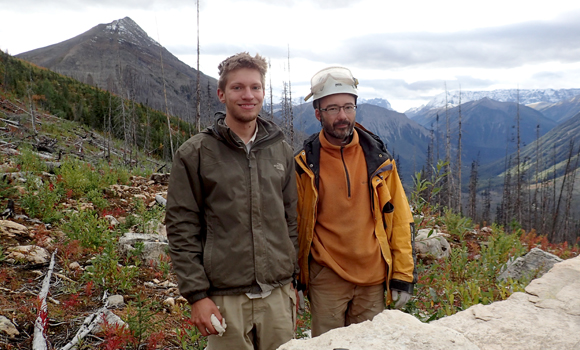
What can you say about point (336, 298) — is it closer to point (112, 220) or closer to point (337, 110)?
point (337, 110)

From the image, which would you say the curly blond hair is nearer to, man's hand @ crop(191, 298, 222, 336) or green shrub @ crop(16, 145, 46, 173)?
man's hand @ crop(191, 298, 222, 336)

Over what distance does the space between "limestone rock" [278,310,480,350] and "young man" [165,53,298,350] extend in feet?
1.62

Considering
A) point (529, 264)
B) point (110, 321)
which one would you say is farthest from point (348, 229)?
point (529, 264)

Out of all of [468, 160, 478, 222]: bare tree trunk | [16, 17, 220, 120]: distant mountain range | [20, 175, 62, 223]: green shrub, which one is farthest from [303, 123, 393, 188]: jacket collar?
[16, 17, 220, 120]: distant mountain range

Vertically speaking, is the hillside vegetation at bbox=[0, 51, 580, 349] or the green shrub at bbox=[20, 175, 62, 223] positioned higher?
the green shrub at bbox=[20, 175, 62, 223]

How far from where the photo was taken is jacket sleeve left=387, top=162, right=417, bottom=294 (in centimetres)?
279

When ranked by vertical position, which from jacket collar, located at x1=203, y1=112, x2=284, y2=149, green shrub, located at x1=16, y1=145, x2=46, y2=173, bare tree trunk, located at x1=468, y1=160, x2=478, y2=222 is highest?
jacket collar, located at x1=203, y1=112, x2=284, y2=149

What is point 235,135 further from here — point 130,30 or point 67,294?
point 130,30

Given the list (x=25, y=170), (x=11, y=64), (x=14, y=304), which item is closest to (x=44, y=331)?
(x=14, y=304)

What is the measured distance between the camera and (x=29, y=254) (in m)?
4.61

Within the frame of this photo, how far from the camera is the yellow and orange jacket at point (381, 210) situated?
282cm

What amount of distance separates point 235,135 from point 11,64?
32.1 m

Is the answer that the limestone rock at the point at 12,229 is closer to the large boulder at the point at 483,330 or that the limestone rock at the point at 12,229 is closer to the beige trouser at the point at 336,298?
the beige trouser at the point at 336,298

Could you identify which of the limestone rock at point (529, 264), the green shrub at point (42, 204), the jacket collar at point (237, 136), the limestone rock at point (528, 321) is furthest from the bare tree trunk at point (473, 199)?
the jacket collar at point (237, 136)
